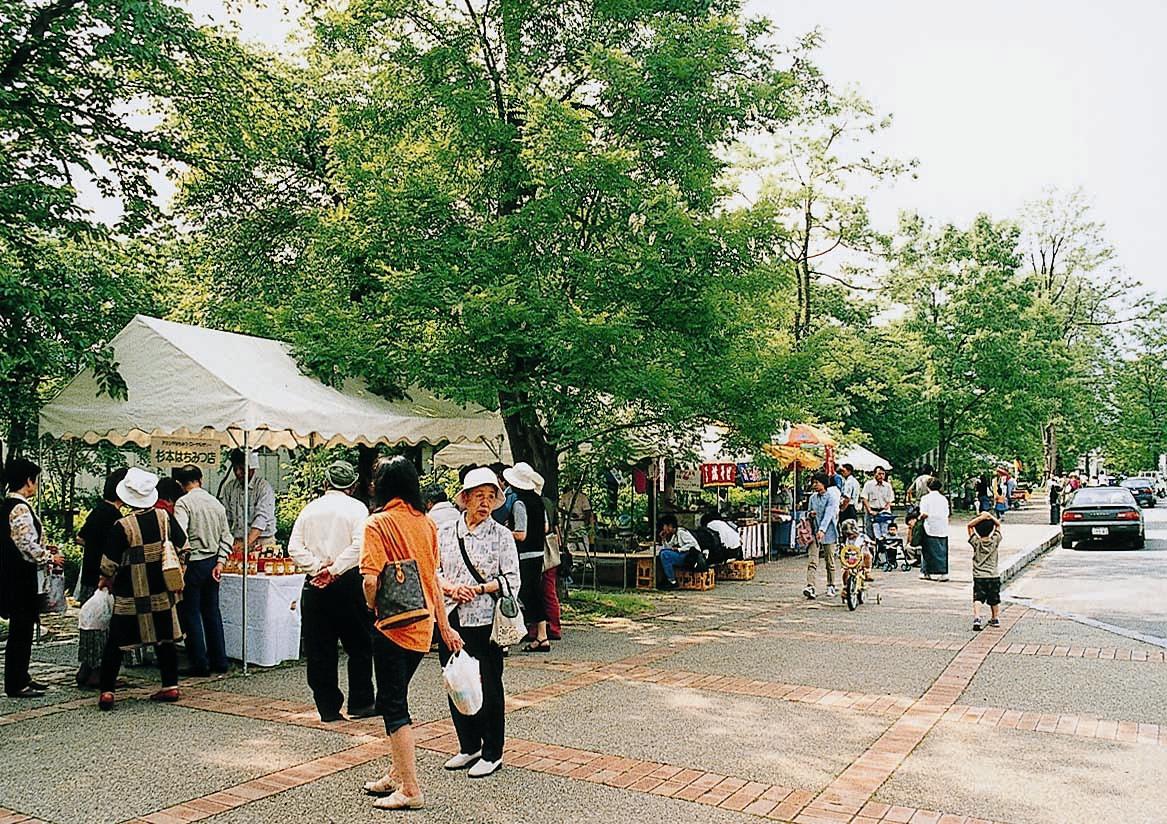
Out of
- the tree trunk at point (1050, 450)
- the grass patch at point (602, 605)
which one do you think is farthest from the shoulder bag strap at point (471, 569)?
the tree trunk at point (1050, 450)

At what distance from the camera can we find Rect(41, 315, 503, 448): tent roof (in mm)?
10180

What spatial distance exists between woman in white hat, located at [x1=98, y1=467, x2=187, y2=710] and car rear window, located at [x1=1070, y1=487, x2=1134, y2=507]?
24802mm

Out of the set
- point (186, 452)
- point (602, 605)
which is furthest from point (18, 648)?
point (602, 605)

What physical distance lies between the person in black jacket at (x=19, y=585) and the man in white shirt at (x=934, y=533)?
1389cm

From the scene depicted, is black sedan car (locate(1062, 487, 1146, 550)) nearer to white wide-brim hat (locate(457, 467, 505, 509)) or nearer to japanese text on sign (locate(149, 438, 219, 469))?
japanese text on sign (locate(149, 438, 219, 469))

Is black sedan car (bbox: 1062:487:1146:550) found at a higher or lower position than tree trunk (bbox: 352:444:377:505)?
lower

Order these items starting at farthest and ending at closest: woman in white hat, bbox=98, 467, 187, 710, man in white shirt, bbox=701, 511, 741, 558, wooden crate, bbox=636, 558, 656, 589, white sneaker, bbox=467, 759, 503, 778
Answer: man in white shirt, bbox=701, 511, 741, 558 → wooden crate, bbox=636, 558, 656, 589 → woman in white hat, bbox=98, 467, 187, 710 → white sneaker, bbox=467, 759, 503, 778

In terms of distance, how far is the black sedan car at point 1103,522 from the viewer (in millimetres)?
26609

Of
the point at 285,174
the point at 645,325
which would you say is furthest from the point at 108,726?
the point at 285,174

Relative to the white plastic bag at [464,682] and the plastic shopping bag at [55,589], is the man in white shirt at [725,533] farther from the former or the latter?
the white plastic bag at [464,682]

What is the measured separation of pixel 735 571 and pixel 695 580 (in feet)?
5.96

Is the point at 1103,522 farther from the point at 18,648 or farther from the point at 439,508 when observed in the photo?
the point at 18,648

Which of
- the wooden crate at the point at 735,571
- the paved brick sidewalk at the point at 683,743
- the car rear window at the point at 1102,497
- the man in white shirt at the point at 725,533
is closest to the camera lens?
the paved brick sidewalk at the point at 683,743

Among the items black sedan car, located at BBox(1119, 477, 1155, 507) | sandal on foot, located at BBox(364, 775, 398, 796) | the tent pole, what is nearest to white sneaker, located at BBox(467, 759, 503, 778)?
sandal on foot, located at BBox(364, 775, 398, 796)
